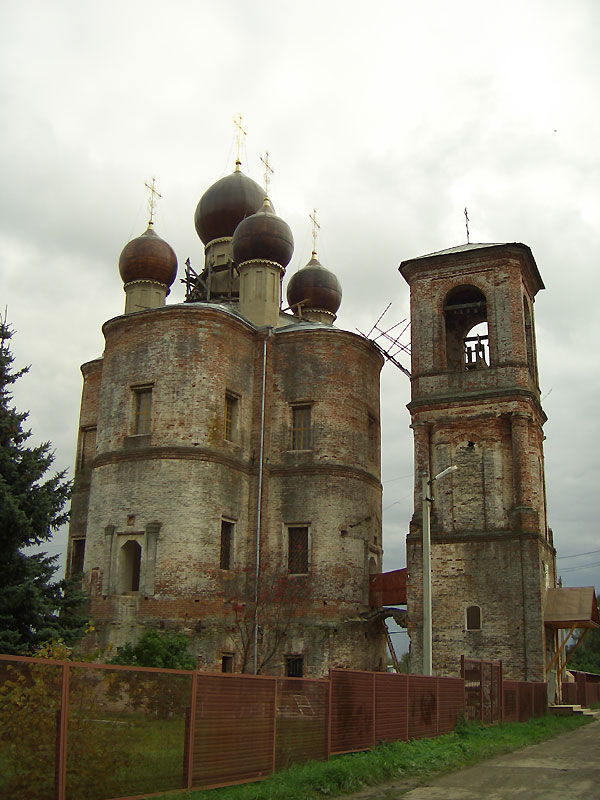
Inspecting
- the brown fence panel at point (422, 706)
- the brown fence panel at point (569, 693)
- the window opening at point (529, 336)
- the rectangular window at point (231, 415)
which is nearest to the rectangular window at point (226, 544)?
the rectangular window at point (231, 415)

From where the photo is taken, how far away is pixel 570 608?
25.6 metres

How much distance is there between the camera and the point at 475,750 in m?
16.3

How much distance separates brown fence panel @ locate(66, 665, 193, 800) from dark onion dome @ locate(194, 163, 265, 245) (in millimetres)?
27385

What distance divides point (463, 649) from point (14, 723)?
19.0 meters

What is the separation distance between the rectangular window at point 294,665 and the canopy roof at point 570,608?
24.5 feet

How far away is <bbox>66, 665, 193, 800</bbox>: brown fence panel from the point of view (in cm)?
921

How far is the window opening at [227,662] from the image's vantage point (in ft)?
81.8

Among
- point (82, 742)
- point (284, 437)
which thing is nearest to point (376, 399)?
point (284, 437)

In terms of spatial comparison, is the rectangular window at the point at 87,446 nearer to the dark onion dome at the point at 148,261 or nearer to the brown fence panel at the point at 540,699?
the dark onion dome at the point at 148,261

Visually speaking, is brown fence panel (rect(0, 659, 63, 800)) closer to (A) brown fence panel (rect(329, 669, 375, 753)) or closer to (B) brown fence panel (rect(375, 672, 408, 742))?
(A) brown fence panel (rect(329, 669, 375, 753))

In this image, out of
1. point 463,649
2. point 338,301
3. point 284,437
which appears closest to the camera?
point 463,649

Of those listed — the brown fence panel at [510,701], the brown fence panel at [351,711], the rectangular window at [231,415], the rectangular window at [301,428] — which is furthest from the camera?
the rectangular window at [301,428]

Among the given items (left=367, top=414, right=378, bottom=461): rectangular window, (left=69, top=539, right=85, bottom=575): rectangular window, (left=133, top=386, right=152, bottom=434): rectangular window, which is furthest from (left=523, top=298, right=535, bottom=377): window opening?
(left=69, top=539, right=85, bottom=575): rectangular window

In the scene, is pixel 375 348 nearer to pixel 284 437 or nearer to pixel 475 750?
pixel 284 437
